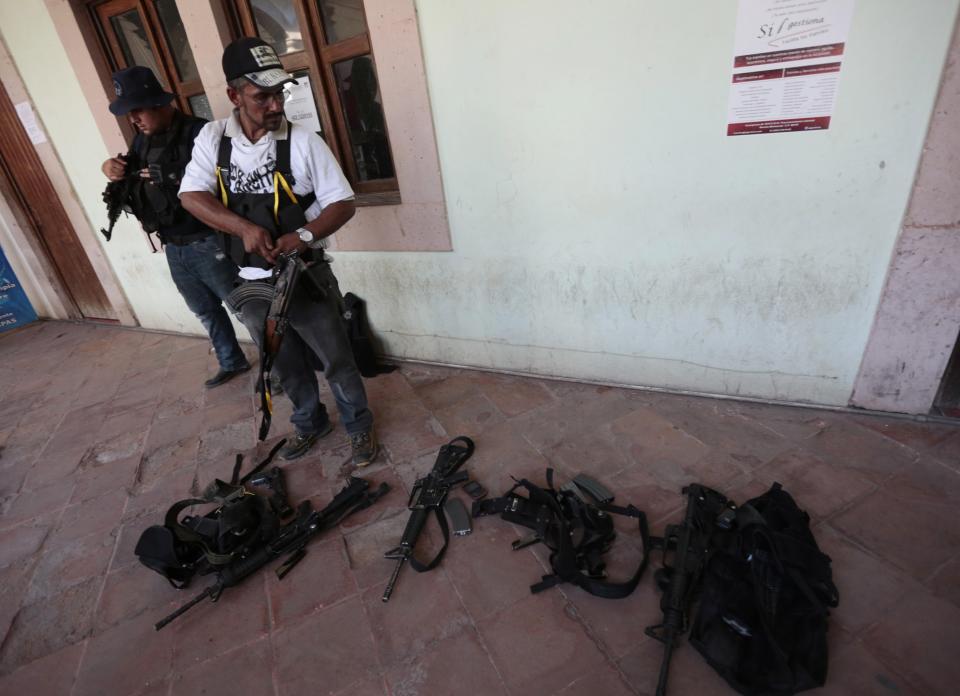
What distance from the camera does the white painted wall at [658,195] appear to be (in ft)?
7.41

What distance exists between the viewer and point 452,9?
8.82 ft

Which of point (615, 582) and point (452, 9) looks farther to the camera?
point (452, 9)

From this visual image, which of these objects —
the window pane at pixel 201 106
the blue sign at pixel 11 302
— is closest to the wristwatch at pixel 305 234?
the window pane at pixel 201 106

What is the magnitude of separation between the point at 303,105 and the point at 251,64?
138 cm

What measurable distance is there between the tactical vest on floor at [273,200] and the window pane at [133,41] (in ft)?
8.28

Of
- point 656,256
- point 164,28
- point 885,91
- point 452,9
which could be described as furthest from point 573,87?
point 164,28

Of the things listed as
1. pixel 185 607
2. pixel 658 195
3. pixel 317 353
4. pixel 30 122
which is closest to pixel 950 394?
pixel 658 195

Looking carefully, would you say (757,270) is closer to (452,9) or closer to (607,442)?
(607,442)

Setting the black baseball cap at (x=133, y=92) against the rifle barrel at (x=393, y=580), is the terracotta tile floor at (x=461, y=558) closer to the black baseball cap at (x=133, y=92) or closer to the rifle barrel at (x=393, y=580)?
the rifle barrel at (x=393, y=580)

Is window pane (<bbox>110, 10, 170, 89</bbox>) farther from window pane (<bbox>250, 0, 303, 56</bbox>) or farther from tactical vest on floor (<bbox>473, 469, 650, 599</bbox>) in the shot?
tactical vest on floor (<bbox>473, 469, 650, 599</bbox>)

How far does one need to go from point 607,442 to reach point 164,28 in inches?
183

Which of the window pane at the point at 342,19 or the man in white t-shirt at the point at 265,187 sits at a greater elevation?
the window pane at the point at 342,19

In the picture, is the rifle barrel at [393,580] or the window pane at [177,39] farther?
the window pane at [177,39]

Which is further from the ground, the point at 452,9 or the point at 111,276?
the point at 452,9
